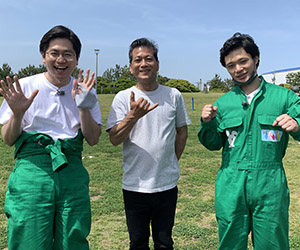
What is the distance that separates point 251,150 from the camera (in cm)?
209

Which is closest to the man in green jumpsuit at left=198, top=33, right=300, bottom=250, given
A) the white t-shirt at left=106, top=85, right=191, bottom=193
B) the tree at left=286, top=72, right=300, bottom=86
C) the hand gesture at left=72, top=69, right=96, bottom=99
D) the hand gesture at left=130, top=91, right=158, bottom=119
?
the white t-shirt at left=106, top=85, right=191, bottom=193

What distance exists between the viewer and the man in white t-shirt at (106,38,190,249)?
2273mm

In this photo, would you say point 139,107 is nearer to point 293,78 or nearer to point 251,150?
point 251,150

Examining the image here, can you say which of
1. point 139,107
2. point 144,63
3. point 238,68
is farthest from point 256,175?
point 144,63

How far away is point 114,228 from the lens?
3.52 meters

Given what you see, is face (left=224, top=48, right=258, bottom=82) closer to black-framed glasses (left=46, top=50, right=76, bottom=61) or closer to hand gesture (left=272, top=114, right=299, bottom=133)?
hand gesture (left=272, top=114, right=299, bottom=133)

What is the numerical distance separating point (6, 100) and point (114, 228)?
7.27 feet

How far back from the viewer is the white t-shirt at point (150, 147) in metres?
2.27

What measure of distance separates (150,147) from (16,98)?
98cm

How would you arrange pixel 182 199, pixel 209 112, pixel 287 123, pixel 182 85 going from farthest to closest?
pixel 182 85 < pixel 182 199 < pixel 209 112 < pixel 287 123

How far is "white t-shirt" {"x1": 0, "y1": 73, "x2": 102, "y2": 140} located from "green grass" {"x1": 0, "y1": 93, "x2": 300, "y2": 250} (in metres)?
1.68

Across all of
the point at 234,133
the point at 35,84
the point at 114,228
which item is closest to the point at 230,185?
the point at 234,133

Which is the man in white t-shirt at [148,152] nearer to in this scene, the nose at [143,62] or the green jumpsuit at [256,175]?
the nose at [143,62]

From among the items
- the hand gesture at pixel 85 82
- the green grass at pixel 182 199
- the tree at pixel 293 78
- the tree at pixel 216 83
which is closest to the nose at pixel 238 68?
the hand gesture at pixel 85 82
